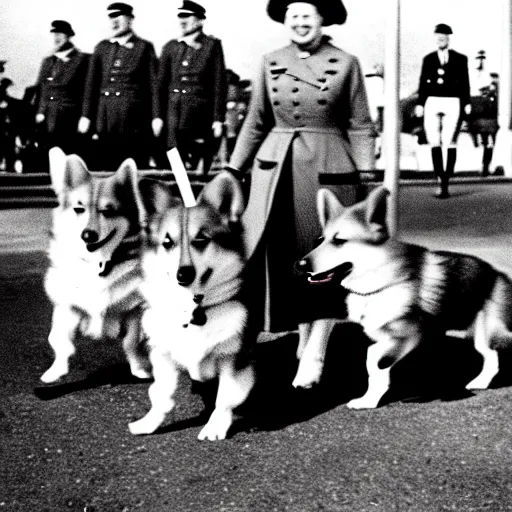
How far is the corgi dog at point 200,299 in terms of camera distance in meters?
4.55

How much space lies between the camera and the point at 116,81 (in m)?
6.11

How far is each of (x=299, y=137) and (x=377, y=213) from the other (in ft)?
1.99

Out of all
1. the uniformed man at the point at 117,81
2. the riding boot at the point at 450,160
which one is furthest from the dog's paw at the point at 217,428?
the riding boot at the point at 450,160

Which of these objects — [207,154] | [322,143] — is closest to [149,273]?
[322,143]

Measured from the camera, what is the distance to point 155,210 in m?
4.76

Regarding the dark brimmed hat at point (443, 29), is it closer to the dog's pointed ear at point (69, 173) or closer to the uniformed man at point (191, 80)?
the uniformed man at point (191, 80)

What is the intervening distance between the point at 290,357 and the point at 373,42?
5.42ft

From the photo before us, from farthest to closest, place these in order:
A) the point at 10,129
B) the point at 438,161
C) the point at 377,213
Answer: the point at 10,129
the point at 438,161
the point at 377,213

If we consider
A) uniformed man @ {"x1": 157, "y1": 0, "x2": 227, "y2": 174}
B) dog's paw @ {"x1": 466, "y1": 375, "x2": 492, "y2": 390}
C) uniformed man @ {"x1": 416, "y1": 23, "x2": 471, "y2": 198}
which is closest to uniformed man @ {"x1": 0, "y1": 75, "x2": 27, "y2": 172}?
uniformed man @ {"x1": 157, "y1": 0, "x2": 227, "y2": 174}

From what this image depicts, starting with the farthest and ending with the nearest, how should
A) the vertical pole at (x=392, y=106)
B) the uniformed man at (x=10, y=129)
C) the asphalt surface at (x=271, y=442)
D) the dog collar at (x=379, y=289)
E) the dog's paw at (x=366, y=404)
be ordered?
the uniformed man at (x=10, y=129) → the vertical pole at (x=392, y=106) → the dog's paw at (x=366, y=404) → the dog collar at (x=379, y=289) → the asphalt surface at (x=271, y=442)

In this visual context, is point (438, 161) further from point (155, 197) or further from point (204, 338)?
point (204, 338)

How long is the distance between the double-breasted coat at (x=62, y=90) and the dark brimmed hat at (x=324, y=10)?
139 centimetres

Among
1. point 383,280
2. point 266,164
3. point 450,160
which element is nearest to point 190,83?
point 266,164

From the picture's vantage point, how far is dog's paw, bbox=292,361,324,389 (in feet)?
17.3
